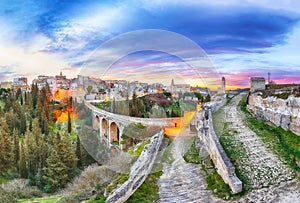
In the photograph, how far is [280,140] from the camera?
850 cm

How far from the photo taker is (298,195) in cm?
563

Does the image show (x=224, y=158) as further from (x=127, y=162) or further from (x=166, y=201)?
(x=127, y=162)

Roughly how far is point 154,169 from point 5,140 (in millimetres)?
16300

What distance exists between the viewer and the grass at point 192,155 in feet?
28.6

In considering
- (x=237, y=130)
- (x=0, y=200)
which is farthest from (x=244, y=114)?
(x=0, y=200)

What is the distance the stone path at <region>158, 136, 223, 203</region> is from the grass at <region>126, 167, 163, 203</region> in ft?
0.47

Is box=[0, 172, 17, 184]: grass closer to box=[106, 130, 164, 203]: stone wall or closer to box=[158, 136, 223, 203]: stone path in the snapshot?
box=[106, 130, 164, 203]: stone wall

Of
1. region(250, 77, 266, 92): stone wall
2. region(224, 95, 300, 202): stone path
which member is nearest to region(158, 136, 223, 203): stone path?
region(224, 95, 300, 202): stone path

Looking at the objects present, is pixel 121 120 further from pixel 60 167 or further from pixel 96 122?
pixel 60 167

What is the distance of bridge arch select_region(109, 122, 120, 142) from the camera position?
858 cm

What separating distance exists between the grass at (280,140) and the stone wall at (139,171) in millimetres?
3580

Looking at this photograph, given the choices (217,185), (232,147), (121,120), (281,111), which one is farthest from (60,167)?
(281,111)

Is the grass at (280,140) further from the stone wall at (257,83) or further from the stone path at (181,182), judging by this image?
the stone wall at (257,83)

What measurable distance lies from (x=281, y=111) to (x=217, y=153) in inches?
130
